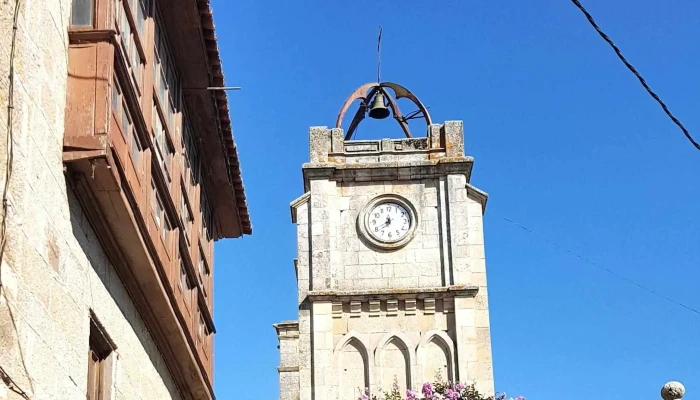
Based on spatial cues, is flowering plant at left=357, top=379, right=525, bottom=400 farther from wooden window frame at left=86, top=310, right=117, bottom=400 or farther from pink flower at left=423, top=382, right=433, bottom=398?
wooden window frame at left=86, top=310, right=117, bottom=400

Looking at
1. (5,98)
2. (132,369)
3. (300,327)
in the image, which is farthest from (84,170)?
(300,327)

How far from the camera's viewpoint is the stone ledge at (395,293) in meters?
32.4

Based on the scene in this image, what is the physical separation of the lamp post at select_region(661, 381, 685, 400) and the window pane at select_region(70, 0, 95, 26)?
739 cm

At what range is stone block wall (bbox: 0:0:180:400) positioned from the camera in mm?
7570

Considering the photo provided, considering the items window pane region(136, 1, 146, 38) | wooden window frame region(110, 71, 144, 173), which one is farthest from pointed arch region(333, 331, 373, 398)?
wooden window frame region(110, 71, 144, 173)

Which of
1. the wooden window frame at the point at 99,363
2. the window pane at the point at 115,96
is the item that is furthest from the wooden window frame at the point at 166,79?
the wooden window frame at the point at 99,363

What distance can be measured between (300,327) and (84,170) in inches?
944

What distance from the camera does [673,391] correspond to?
13.4 m

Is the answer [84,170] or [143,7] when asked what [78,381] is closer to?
[84,170]

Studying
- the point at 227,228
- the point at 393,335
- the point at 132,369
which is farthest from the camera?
the point at 393,335

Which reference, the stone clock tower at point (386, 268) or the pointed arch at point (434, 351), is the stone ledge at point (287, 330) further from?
the pointed arch at point (434, 351)

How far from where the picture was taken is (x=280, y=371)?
112 ft

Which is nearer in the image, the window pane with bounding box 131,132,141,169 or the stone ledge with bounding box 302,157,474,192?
the window pane with bounding box 131,132,141,169

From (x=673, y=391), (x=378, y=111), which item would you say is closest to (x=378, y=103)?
(x=378, y=111)
